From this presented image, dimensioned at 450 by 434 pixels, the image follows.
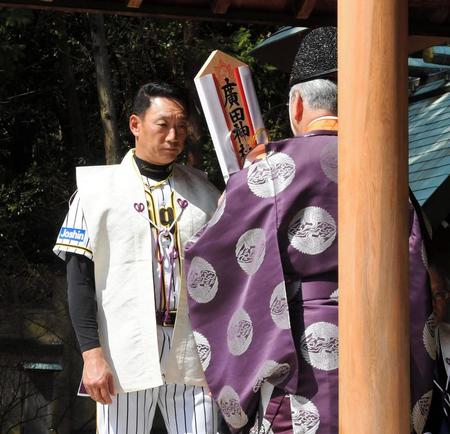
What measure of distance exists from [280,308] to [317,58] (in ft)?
3.10

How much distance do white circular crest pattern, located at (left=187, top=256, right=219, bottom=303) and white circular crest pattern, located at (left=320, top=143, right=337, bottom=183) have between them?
54 centimetres

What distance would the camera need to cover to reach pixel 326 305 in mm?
3215

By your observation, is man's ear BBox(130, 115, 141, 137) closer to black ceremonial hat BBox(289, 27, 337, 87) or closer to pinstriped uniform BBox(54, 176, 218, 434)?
pinstriped uniform BBox(54, 176, 218, 434)

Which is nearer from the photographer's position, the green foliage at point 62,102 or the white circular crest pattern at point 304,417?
the white circular crest pattern at point 304,417

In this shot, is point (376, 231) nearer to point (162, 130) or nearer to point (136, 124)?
point (162, 130)

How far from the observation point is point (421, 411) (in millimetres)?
3326

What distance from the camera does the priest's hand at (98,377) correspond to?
12.2ft

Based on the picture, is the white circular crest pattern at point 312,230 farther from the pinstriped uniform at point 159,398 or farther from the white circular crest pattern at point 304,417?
the pinstriped uniform at point 159,398

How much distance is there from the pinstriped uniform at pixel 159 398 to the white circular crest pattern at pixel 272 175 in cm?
73

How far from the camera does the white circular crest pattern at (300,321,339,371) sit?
3.20 metres

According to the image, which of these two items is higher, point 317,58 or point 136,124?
point 317,58

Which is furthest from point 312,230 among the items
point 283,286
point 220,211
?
point 220,211

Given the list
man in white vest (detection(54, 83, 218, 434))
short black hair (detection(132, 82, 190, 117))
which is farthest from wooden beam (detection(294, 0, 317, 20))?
Answer: man in white vest (detection(54, 83, 218, 434))

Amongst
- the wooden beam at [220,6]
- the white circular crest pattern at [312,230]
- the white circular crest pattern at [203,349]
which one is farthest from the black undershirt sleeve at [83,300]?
the wooden beam at [220,6]
